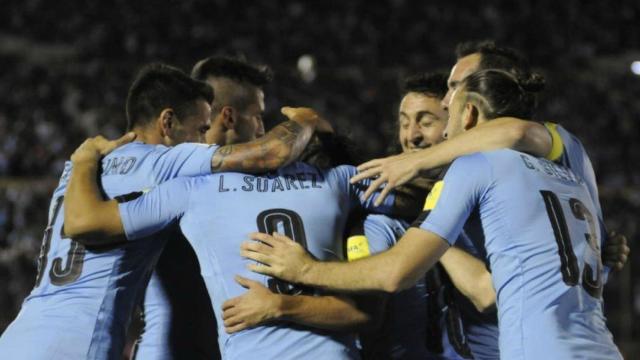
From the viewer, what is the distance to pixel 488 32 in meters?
20.0

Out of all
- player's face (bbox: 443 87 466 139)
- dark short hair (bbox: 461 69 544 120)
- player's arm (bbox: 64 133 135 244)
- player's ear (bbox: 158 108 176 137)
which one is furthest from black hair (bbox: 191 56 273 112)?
dark short hair (bbox: 461 69 544 120)

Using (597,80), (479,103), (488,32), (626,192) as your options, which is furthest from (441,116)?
(488,32)

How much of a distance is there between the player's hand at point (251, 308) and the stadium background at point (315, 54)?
35.0 ft

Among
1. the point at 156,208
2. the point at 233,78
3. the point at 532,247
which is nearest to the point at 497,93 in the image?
the point at 532,247

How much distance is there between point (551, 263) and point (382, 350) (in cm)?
102

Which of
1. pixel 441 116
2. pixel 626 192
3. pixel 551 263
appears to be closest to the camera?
pixel 551 263

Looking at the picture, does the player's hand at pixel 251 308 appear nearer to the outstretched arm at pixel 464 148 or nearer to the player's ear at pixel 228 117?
the outstretched arm at pixel 464 148

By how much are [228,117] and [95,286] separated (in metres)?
1.70

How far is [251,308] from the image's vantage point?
3539 mm

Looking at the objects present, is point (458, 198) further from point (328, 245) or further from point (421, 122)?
point (421, 122)

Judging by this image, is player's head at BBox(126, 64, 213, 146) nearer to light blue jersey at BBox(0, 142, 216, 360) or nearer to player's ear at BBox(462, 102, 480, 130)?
light blue jersey at BBox(0, 142, 216, 360)

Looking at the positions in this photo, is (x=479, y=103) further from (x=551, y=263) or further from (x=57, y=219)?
(x=57, y=219)

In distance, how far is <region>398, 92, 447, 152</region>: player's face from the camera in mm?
4898

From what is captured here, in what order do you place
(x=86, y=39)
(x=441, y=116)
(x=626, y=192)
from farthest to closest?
(x=86, y=39) → (x=626, y=192) → (x=441, y=116)
